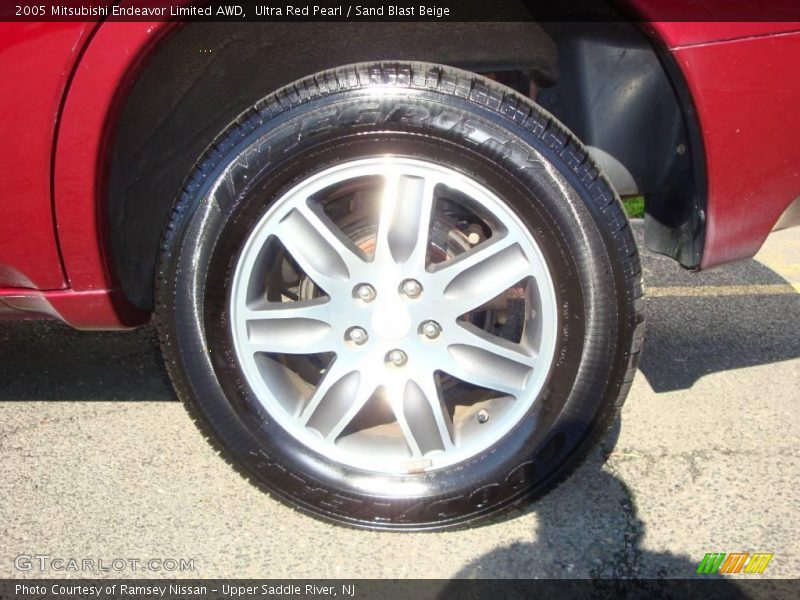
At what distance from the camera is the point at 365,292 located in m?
1.98

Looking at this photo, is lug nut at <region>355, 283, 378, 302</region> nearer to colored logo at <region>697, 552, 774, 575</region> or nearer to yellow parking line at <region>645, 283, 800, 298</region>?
colored logo at <region>697, 552, 774, 575</region>

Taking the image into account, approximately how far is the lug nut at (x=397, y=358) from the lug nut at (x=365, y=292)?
14 cm

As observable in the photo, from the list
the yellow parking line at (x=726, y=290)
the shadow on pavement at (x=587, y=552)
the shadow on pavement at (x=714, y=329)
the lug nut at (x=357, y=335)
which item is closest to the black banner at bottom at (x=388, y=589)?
the shadow on pavement at (x=587, y=552)

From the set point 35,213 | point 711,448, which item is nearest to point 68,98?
point 35,213

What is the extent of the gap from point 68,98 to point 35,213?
286mm

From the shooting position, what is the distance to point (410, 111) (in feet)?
5.98

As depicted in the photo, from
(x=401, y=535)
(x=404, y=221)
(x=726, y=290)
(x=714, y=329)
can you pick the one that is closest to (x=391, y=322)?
(x=404, y=221)

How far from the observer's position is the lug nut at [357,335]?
2000 mm

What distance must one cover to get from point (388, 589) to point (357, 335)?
1.95ft

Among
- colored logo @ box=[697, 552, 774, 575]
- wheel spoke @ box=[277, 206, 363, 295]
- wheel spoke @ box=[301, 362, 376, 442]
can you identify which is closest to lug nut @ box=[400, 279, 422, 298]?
wheel spoke @ box=[277, 206, 363, 295]

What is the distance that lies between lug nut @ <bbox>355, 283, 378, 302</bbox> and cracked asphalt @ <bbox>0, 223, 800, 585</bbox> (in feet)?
1.96

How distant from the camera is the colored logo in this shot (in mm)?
1920

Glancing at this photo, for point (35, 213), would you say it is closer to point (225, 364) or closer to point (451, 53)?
point (225, 364)

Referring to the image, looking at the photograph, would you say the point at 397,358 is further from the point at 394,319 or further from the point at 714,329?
the point at 714,329
